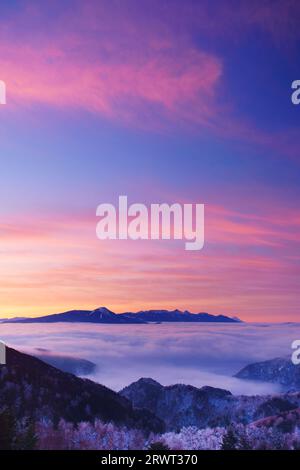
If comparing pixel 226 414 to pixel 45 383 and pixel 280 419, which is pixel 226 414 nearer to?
pixel 280 419

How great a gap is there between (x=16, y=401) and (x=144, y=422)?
5.03 ft

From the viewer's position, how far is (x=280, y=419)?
9.67 m

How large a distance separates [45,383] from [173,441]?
5.47ft

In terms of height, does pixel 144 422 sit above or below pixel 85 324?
below

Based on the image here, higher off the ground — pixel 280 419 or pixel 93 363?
pixel 93 363

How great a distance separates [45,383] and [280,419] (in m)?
2.84

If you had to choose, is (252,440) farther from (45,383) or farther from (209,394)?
(45,383)

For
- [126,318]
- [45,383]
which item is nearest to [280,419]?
[126,318]

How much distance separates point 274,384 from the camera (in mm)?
9727

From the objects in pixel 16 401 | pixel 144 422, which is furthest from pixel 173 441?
pixel 16 401
